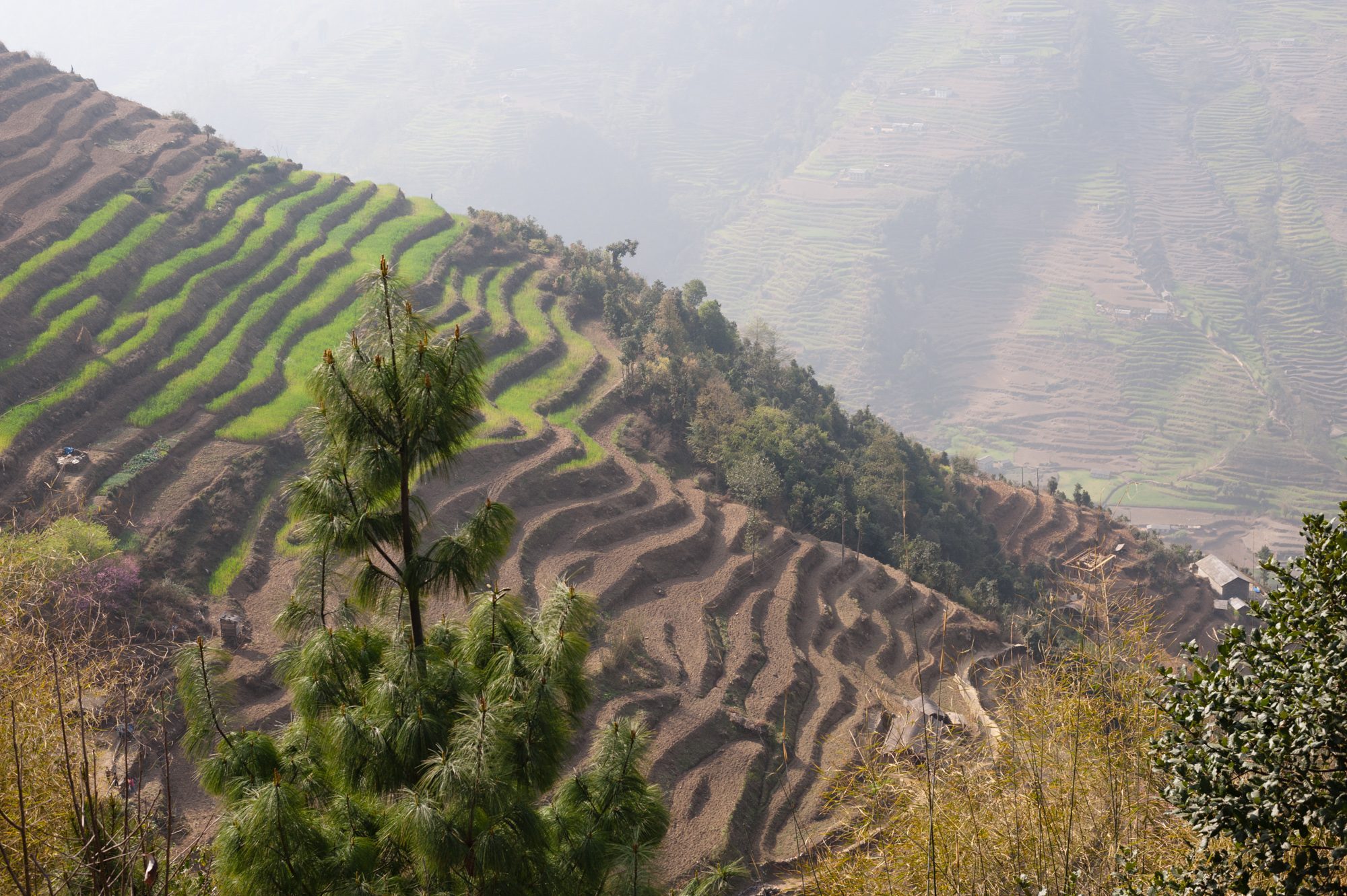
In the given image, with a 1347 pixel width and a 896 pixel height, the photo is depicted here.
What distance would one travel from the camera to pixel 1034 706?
44.0ft

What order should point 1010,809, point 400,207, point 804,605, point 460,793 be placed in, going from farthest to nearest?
point 400,207 → point 804,605 → point 1010,809 → point 460,793

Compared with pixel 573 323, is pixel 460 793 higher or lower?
lower

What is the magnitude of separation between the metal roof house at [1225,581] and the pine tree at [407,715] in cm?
5574

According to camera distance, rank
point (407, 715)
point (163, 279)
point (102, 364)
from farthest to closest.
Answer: point (163, 279) → point (102, 364) → point (407, 715)

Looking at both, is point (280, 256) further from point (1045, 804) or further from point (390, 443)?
point (1045, 804)

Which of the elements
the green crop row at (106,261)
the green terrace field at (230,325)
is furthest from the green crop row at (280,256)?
the green crop row at (106,261)

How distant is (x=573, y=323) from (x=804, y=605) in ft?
74.8

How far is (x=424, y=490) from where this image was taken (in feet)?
123

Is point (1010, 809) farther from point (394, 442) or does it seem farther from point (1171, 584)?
point (1171, 584)

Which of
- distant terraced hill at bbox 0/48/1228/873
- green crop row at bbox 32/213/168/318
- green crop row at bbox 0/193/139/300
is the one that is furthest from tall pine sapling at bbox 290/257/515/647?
green crop row at bbox 0/193/139/300

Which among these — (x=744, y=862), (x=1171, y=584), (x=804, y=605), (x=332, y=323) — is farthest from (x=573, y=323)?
(x=1171, y=584)

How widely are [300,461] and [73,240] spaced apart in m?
17.6

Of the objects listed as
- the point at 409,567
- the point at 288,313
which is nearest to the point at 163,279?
the point at 288,313

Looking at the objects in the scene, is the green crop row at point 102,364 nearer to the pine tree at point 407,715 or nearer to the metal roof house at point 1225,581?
the pine tree at point 407,715
